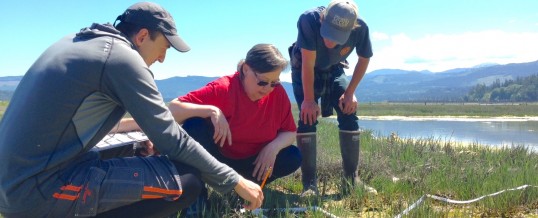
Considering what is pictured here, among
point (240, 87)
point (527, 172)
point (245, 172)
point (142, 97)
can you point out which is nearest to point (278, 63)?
point (240, 87)

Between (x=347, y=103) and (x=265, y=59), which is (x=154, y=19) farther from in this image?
(x=347, y=103)

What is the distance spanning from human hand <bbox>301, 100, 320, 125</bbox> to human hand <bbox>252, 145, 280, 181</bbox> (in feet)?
2.56

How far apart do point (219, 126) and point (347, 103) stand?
1.45 meters

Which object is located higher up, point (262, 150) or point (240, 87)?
point (240, 87)

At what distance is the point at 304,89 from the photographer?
398cm

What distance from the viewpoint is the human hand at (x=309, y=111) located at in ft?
13.1

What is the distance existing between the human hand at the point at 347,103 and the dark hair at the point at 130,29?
7.07ft

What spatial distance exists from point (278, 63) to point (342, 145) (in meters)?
1.47

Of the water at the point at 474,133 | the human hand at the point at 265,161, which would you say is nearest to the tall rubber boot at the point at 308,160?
the human hand at the point at 265,161

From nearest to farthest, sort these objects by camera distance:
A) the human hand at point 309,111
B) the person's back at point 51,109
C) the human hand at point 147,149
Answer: the person's back at point 51,109, the human hand at point 147,149, the human hand at point 309,111

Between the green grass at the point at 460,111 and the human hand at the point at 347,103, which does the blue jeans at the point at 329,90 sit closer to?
the human hand at the point at 347,103

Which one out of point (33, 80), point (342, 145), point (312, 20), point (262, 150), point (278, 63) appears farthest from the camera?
point (342, 145)

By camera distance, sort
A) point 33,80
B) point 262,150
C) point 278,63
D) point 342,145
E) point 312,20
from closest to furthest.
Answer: point 33,80 < point 278,63 < point 262,150 < point 312,20 < point 342,145

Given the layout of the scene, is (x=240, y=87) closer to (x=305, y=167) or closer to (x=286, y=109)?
(x=286, y=109)
